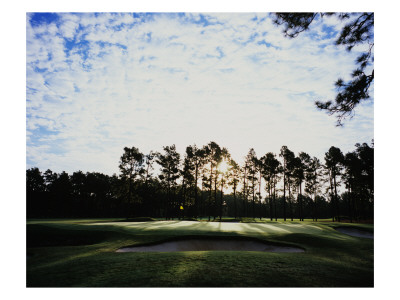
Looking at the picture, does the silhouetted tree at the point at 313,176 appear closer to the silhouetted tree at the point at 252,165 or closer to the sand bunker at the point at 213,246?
the silhouetted tree at the point at 252,165

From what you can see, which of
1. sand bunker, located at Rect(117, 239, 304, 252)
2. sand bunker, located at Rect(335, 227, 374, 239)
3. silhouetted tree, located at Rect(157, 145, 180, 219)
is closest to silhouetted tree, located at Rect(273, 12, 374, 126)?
sand bunker, located at Rect(117, 239, 304, 252)

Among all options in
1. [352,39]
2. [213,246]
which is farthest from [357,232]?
[352,39]

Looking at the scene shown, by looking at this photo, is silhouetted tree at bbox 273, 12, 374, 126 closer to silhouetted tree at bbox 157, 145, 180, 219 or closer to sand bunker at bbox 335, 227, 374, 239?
sand bunker at bbox 335, 227, 374, 239

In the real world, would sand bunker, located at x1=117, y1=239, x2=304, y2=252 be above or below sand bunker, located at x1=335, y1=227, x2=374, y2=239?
above

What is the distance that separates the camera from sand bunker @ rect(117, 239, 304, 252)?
10.9m

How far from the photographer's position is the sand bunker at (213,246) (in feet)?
35.8

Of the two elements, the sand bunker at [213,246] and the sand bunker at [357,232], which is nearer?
the sand bunker at [213,246]

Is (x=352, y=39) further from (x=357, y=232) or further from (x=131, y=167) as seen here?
(x=131, y=167)

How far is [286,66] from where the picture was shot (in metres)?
8.48

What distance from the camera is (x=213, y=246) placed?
466 inches

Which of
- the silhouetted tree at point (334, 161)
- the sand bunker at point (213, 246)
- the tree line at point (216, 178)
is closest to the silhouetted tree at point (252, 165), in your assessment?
the tree line at point (216, 178)

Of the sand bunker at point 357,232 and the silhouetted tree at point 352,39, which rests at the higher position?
the silhouetted tree at point 352,39

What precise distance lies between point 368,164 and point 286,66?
1400 inches
